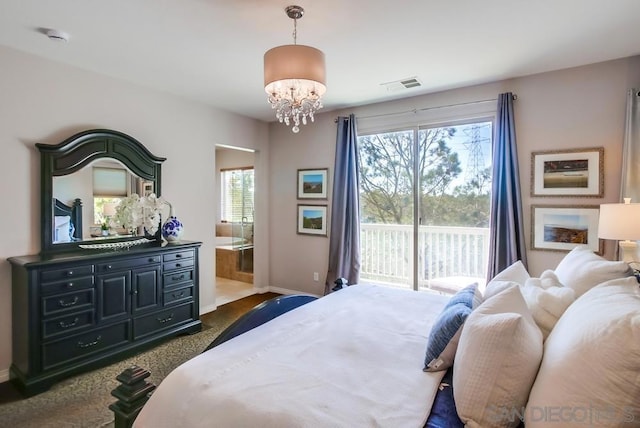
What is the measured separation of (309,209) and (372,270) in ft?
3.98

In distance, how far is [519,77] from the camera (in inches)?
129

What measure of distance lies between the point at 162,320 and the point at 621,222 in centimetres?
384

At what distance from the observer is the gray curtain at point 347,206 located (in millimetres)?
4215

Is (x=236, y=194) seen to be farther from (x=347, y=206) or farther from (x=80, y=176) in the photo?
(x=80, y=176)

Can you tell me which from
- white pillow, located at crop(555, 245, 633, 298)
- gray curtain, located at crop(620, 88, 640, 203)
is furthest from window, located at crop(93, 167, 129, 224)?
gray curtain, located at crop(620, 88, 640, 203)

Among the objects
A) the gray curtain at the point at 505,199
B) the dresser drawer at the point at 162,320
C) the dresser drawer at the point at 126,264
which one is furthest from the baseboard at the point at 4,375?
the gray curtain at the point at 505,199

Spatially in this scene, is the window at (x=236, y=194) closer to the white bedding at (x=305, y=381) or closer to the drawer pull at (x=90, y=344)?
the drawer pull at (x=90, y=344)

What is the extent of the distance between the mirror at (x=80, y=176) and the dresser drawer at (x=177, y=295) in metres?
0.74

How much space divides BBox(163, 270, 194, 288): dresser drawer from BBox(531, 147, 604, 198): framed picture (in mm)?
3552

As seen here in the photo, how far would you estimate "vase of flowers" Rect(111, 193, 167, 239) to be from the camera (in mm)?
3305

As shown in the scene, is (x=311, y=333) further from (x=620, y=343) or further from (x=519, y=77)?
(x=519, y=77)

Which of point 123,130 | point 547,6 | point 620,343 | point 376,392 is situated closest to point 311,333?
point 376,392

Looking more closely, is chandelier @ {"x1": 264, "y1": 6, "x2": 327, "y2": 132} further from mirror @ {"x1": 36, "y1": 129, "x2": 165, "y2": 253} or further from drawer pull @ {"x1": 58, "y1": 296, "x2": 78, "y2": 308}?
drawer pull @ {"x1": 58, "y1": 296, "x2": 78, "y2": 308}

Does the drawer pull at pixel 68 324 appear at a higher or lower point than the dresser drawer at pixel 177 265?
lower
